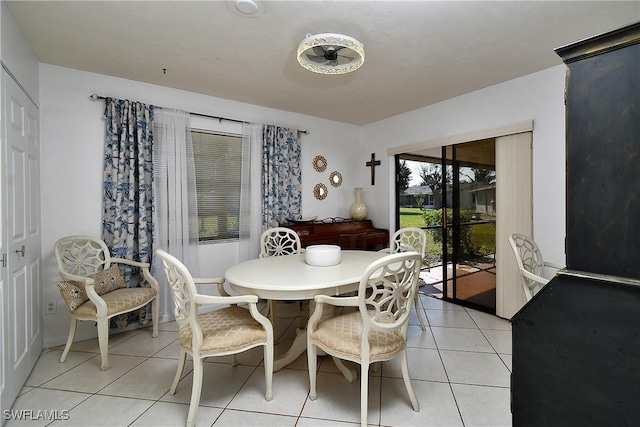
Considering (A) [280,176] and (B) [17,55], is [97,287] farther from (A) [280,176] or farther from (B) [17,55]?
(A) [280,176]

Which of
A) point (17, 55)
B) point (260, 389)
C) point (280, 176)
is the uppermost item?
point (17, 55)

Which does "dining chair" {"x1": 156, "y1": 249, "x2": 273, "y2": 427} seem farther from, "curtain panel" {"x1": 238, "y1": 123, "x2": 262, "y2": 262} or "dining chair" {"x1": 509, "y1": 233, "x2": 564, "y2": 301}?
"dining chair" {"x1": 509, "y1": 233, "x2": 564, "y2": 301}

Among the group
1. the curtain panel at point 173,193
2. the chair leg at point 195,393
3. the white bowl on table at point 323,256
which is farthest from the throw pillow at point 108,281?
the white bowl on table at point 323,256

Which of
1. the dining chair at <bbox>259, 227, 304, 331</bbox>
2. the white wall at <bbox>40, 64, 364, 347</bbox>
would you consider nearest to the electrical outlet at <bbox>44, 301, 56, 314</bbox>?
the white wall at <bbox>40, 64, 364, 347</bbox>

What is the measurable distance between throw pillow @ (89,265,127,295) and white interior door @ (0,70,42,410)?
393 millimetres

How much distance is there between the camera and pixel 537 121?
9.09 ft

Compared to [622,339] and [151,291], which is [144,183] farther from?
[622,339]

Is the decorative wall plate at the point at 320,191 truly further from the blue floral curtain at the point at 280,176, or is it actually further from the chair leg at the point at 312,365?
the chair leg at the point at 312,365

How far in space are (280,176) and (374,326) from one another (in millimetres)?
2615

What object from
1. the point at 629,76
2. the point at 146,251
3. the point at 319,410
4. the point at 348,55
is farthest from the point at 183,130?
the point at 629,76

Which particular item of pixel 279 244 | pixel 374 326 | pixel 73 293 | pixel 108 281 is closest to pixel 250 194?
pixel 279 244

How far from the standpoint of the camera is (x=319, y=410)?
178 centimetres

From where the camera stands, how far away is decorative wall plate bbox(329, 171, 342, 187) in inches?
174

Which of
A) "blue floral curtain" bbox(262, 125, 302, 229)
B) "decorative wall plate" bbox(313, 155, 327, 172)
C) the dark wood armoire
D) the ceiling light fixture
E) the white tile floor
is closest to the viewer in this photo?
the dark wood armoire
